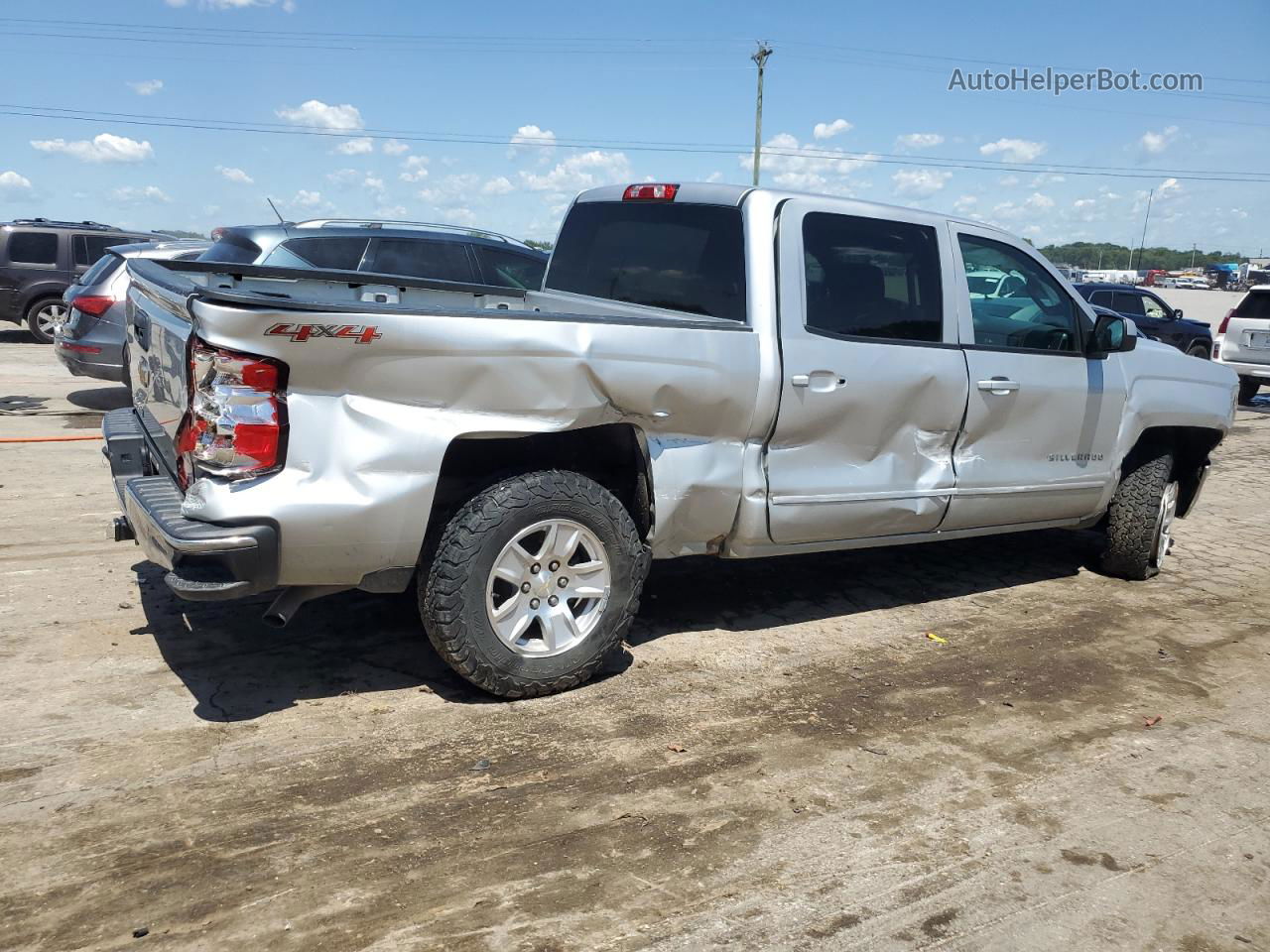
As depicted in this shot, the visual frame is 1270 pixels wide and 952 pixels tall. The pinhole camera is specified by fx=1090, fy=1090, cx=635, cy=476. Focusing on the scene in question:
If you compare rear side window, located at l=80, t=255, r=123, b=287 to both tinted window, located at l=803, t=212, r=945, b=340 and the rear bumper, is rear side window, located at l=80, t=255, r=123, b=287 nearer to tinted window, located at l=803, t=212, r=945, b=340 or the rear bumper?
the rear bumper

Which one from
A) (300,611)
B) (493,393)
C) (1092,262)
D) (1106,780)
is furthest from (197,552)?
(1092,262)

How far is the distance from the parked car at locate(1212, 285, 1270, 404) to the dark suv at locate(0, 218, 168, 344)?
53.3ft

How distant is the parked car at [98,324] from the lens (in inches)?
398

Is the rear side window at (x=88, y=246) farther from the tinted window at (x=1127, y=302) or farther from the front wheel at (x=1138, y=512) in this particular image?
the tinted window at (x=1127, y=302)

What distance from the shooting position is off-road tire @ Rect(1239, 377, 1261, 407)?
659 inches

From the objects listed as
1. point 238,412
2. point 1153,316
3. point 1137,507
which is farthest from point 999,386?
point 1153,316

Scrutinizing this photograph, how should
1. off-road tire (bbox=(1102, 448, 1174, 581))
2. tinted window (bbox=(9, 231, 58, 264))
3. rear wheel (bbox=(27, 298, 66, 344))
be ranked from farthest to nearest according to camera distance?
rear wheel (bbox=(27, 298, 66, 344))
tinted window (bbox=(9, 231, 58, 264))
off-road tire (bbox=(1102, 448, 1174, 581))

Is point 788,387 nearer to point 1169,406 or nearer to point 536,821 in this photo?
point 536,821

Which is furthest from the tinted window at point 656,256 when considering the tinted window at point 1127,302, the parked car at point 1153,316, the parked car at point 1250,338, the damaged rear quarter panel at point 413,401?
the tinted window at point 1127,302

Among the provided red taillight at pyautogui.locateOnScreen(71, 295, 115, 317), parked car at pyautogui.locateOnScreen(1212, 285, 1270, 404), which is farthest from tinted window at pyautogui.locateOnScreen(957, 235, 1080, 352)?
parked car at pyautogui.locateOnScreen(1212, 285, 1270, 404)

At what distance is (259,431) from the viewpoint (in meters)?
3.57

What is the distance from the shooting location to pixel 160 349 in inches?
164

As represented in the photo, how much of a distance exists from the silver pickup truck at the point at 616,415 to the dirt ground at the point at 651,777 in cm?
50

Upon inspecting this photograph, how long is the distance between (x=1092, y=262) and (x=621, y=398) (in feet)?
408
